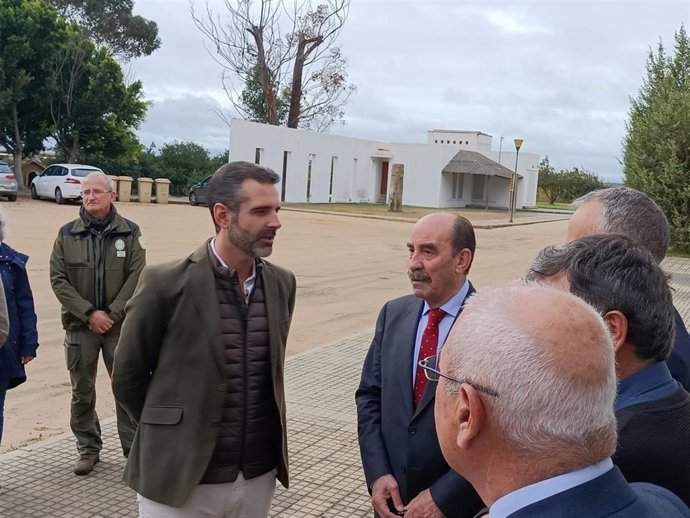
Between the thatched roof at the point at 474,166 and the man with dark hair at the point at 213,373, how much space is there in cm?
4803

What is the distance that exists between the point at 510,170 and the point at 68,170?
3308 cm

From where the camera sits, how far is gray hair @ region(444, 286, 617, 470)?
1.34 m

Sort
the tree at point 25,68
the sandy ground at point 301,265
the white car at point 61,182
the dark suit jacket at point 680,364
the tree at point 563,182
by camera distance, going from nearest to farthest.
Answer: the dark suit jacket at point 680,364, the sandy ground at point 301,265, the white car at point 61,182, the tree at point 25,68, the tree at point 563,182

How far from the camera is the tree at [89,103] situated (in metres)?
37.8

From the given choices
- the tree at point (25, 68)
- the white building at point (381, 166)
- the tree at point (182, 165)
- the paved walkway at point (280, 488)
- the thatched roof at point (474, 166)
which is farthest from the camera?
the thatched roof at point (474, 166)

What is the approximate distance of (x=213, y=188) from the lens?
318cm

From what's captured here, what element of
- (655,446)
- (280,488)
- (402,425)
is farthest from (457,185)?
(655,446)

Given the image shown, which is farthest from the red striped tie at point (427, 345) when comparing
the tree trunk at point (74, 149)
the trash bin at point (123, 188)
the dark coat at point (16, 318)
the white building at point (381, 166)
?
the tree trunk at point (74, 149)

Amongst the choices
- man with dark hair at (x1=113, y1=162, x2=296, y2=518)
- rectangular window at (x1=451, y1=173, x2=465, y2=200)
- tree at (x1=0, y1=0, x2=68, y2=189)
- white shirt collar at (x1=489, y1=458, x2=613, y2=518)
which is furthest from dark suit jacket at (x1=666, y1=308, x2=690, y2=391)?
rectangular window at (x1=451, y1=173, x2=465, y2=200)

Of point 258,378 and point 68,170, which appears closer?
point 258,378

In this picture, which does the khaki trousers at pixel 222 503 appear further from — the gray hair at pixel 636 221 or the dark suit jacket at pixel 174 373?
the gray hair at pixel 636 221

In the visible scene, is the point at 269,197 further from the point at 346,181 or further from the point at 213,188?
the point at 346,181

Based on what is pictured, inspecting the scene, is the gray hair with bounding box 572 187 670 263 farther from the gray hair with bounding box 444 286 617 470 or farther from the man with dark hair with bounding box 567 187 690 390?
the gray hair with bounding box 444 286 617 470

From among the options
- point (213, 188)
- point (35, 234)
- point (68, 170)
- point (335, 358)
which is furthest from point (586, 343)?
point (68, 170)
